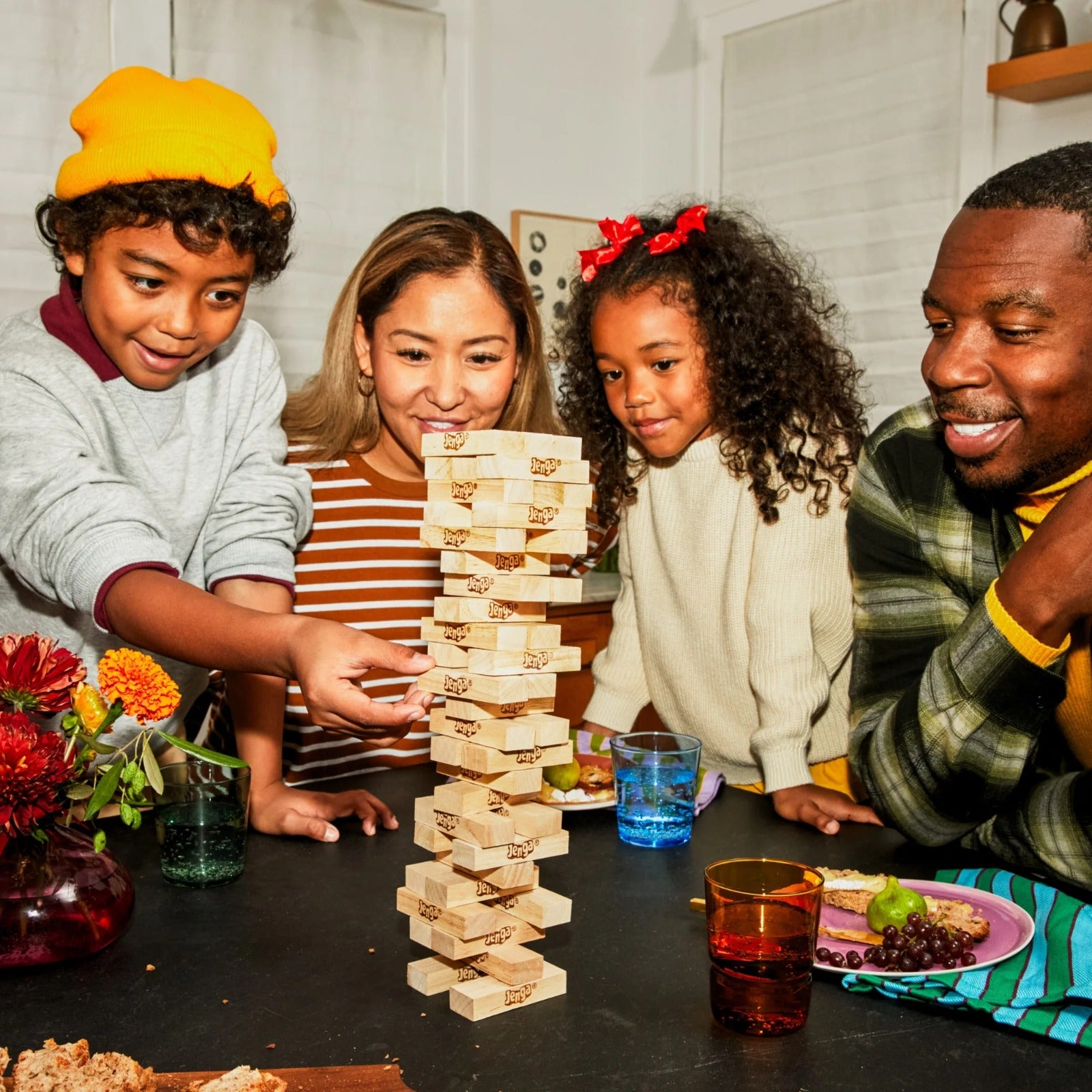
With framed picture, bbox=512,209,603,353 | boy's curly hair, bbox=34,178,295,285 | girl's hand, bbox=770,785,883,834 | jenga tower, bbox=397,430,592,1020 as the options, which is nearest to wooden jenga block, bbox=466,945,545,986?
jenga tower, bbox=397,430,592,1020

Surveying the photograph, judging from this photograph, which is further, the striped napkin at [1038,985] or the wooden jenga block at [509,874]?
the wooden jenga block at [509,874]

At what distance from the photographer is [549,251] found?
4.56 meters

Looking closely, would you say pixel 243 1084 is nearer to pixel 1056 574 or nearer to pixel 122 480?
pixel 122 480

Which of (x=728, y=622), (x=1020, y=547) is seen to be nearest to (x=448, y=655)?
(x=1020, y=547)

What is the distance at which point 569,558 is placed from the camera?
2.32 m

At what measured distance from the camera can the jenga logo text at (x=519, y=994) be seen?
1.08 m

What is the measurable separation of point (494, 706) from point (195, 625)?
1.32ft

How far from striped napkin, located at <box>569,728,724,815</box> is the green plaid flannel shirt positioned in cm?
21

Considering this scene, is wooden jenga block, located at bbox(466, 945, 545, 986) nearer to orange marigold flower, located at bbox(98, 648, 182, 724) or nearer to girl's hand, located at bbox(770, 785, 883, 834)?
orange marigold flower, located at bbox(98, 648, 182, 724)

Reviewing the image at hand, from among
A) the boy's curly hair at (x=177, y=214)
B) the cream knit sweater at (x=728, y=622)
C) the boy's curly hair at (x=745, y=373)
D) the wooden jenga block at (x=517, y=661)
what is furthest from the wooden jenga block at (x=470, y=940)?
the boy's curly hair at (x=745, y=373)

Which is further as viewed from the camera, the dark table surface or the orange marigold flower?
the orange marigold flower

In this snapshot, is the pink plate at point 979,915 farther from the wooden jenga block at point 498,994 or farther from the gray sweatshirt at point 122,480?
the gray sweatshirt at point 122,480

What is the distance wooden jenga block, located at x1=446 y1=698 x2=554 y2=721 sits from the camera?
3.63 feet

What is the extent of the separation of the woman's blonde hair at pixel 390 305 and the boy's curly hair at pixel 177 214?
17.4 inches
